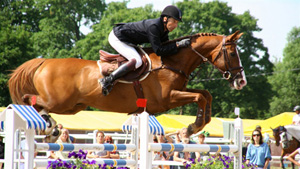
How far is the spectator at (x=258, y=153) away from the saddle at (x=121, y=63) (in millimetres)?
3449

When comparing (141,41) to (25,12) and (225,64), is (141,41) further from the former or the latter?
(25,12)

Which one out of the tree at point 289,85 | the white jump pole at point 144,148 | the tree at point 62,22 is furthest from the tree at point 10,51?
the tree at point 289,85

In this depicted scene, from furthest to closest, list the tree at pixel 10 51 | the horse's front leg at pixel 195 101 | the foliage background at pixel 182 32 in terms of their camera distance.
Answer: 1. the foliage background at pixel 182 32
2. the tree at pixel 10 51
3. the horse's front leg at pixel 195 101

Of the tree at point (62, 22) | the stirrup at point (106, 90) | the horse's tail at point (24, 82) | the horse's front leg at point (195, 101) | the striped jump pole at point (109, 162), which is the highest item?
the tree at point (62, 22)

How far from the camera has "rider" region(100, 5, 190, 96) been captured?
232 inches

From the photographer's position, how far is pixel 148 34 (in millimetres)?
5914

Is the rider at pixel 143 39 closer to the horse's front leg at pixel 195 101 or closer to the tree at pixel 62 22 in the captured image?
the horse's front leg at pixel 195 101

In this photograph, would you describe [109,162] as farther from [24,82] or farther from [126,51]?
[24,82]

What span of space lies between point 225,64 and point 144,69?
43.7 inches

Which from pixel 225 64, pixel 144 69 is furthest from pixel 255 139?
pixel 144 69

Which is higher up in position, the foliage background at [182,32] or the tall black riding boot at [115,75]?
the foliage background at [182,32]

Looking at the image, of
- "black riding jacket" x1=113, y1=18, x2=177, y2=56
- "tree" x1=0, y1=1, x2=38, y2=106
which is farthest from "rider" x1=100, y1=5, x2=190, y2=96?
"tree" x1=0, y1=1, x2=38, y2=106

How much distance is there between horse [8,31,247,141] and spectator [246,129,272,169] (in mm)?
2839

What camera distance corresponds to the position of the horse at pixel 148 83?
19.6 feet
